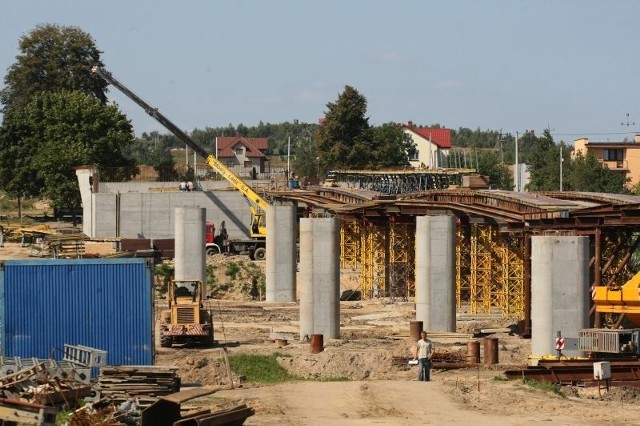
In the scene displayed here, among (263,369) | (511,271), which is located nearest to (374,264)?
(511,271)

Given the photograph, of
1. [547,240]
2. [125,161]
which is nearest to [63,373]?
[547,240]

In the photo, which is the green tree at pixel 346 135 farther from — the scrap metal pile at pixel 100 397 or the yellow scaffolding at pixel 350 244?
the scrap metal pile at pixel 100 397

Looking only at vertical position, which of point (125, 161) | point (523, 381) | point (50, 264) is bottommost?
point (523, 381)

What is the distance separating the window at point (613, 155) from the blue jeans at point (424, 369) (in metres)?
102

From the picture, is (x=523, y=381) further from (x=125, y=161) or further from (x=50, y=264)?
(x=125, y=161)

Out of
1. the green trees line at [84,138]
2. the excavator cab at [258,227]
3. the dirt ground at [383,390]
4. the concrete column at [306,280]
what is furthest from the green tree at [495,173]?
the dirt ground at [383,390]

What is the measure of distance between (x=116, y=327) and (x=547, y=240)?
13731 millimetres

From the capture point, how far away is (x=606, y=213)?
4316 cm

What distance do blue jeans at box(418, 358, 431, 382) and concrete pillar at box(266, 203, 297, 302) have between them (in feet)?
104

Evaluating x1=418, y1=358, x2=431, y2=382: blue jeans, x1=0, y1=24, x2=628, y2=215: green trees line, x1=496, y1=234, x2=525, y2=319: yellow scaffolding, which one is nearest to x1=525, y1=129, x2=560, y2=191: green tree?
x1=0, y1=24, x2=628, y2=215: green trees line

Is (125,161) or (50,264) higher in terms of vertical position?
(125,161)

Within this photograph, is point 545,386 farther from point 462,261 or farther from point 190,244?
point 190,244

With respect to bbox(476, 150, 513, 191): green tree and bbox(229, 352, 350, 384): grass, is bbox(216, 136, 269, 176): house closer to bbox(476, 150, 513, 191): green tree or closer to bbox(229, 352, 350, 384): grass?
bbox(476, 150, 513, 191): green tree

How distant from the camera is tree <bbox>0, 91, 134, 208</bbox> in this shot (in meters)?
99.6
